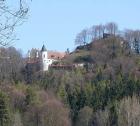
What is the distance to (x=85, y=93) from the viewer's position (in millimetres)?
60125

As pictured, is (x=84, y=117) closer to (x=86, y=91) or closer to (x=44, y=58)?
(x=86, y=91)

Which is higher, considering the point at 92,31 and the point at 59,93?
the point at 92,31

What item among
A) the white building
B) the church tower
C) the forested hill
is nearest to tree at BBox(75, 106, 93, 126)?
the forested hill

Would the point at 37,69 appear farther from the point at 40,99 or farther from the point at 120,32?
the point at 40,99

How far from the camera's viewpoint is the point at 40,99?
52.2 m

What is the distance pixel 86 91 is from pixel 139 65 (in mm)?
21442

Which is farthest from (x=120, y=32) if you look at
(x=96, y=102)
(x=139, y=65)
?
(x=96, y=102)

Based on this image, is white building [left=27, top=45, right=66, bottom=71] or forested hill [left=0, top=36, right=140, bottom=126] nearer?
forested hill [left=0, top=36, right=140, bottom=126]

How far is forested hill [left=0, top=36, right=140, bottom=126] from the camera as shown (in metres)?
46.5

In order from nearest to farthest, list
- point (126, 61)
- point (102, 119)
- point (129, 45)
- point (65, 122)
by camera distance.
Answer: point (65, 122) → point (102, 119) → point (126, 61) → point (129, 45)

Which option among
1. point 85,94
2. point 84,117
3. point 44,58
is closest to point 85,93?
point 85,94

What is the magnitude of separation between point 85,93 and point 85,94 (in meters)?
0.21

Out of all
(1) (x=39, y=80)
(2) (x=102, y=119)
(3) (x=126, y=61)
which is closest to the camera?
(2) (x=102, y=119)

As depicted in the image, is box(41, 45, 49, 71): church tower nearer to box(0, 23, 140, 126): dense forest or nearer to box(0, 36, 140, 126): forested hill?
box(0, 23, 140, 126): dense forest
